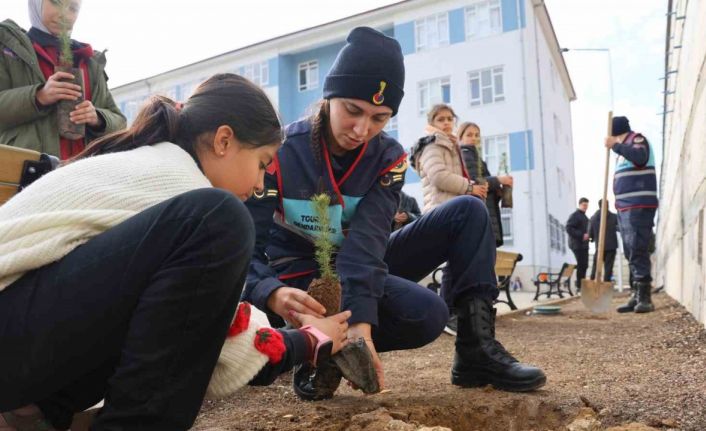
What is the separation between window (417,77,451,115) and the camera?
1993cm

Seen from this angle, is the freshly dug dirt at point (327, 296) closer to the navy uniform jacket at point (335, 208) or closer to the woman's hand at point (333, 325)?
the woman's hand at point (333, 325)

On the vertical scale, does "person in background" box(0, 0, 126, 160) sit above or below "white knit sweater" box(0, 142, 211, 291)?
above

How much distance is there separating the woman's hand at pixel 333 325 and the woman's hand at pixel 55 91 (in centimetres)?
151

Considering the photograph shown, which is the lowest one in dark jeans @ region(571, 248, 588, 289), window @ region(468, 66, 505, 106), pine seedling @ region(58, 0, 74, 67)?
dark jeans @ region(571, 248, 588, 289)

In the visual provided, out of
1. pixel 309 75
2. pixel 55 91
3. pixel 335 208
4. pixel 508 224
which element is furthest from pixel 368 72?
pixel 309 75

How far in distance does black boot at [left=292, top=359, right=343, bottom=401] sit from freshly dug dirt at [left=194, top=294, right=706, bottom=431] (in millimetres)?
52

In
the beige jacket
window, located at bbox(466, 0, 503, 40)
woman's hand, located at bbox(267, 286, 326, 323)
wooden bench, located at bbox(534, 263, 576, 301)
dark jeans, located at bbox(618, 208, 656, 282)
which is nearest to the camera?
woman's hand, located at bbox(267, 286, 326, 323)

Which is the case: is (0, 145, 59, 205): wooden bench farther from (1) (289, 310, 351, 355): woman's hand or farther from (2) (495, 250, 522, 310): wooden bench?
(2) (495, 250, 522, 310): wooden bench

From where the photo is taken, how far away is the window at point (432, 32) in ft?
65.5

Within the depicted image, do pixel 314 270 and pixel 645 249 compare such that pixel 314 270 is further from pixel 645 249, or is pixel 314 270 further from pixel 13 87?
pixel 645 249

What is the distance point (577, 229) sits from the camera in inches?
469

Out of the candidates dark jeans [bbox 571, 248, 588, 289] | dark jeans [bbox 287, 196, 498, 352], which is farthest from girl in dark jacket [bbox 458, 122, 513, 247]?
dark jeans [bbox 571, 248, 588, 289]

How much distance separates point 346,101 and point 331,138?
0.60 ft

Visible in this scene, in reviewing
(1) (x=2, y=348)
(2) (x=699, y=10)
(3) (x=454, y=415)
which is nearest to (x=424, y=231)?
(3) (x=454, y=415)
